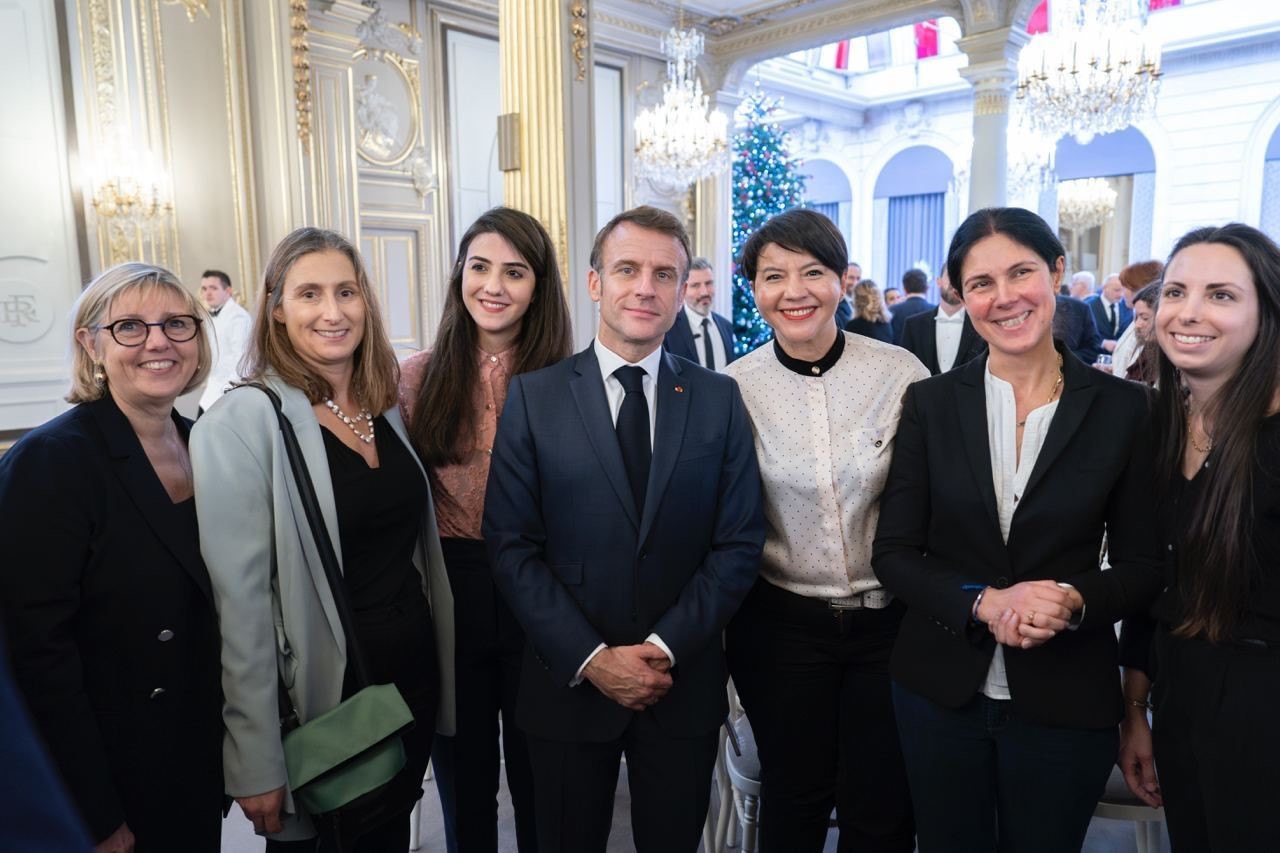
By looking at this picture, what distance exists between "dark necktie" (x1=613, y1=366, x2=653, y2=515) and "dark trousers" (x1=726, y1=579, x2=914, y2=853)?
0.45 metres

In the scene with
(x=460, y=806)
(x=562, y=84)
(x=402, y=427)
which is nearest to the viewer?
(x=402, y=427)

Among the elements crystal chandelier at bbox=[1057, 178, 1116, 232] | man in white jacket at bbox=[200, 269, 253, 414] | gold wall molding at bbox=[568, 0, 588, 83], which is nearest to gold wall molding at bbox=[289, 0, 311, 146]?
man in white jacket at bbox=[200, 269, 253, 414]

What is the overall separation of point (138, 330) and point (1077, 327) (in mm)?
6114

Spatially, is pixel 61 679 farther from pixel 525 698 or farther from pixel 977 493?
pixel 977 493

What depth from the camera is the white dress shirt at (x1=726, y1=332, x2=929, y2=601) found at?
180 cm

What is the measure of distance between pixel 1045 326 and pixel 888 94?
604 inches

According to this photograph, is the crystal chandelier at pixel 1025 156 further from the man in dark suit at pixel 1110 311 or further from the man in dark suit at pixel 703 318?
the man in dark suit at pixel 703 318

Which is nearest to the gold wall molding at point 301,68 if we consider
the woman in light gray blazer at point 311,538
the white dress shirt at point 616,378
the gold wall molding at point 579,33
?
the gold wall molding at point 579,33

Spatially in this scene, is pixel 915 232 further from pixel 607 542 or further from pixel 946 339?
pixel 607 542

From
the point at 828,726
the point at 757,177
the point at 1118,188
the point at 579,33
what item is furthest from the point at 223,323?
the point at 1118,188

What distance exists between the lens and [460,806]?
199cm

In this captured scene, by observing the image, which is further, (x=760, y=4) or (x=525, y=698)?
(x=760, y=4)

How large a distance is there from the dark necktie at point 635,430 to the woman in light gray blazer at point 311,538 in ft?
1.52

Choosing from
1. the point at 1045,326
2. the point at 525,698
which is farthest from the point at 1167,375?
the point at 525,698
